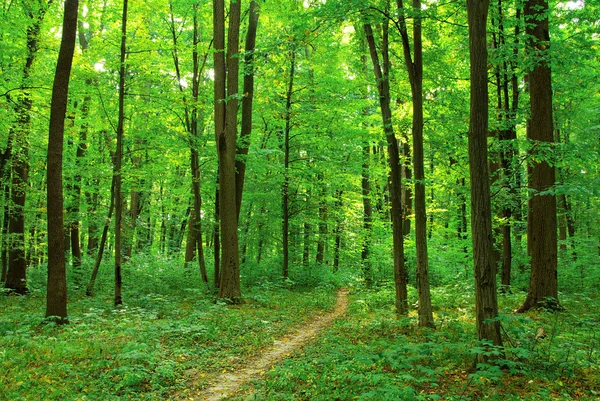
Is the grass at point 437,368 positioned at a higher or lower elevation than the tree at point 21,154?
lower

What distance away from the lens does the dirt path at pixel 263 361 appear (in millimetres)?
5637

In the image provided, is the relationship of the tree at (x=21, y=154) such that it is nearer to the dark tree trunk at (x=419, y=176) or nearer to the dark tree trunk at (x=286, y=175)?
the dark tree trunk at (x=286, y=175)

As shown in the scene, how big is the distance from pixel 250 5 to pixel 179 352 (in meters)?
12.5

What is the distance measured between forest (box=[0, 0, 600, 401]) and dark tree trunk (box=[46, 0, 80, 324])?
0.17 ft

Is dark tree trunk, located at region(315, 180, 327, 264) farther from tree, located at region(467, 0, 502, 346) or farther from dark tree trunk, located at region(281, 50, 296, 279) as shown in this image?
tree, located at region(467, 0, 502, 346)

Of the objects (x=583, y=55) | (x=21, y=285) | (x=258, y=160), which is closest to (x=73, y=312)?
(x=21, y=285)

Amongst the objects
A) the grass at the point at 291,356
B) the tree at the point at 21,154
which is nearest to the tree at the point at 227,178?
the grass at the point at 291,356

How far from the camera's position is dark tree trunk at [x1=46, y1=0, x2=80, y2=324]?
28.3 feet

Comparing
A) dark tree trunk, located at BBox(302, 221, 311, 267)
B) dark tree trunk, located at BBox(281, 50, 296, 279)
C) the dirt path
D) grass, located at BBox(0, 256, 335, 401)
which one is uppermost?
dark tree trunk, located at BBox(281, 50, 296, 279)

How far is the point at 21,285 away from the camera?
13.2 m

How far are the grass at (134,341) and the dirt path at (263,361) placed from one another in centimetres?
24

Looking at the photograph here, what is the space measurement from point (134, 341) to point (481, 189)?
21.4ft

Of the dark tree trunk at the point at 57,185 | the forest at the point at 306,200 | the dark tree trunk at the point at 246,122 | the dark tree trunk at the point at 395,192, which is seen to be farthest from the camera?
the dark tree trunk at the point at 246,122

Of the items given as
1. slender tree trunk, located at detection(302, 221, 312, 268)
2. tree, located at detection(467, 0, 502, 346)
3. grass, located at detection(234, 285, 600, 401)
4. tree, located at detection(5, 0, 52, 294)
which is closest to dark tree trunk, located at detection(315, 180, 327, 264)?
slender tree trunk, located at detection(302, 221, 312, 268)
